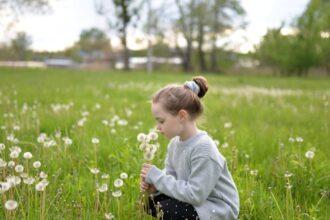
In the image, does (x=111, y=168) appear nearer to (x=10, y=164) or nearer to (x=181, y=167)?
(x=10, y=164)

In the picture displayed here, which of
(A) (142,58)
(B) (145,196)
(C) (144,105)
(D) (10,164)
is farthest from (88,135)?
(A) (142,58)

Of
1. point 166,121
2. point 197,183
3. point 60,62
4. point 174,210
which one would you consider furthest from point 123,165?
point 60,62

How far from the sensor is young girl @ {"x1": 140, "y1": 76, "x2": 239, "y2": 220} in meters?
2.66

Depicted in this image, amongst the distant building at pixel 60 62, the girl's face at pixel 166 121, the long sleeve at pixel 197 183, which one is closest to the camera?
the long sleeve at pixel 197 183

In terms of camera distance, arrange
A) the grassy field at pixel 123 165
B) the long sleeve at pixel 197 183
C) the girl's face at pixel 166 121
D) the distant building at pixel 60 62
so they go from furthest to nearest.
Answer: the distant building at pixel 60 62 < the grassy field at pixel 123 165 < the girl's face at pixel 166 121 < the long sleeve at pixel 197 183

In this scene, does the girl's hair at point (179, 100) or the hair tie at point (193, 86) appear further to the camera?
the hair tie at point (193, 86)

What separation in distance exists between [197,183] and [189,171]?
19 cm

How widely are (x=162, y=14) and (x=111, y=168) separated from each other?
1651 inches

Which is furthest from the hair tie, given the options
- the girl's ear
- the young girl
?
the girl's ear

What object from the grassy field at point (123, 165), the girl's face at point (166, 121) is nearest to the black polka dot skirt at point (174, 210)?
the grassy field at point (123, 165)

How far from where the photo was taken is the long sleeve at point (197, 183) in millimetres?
2645

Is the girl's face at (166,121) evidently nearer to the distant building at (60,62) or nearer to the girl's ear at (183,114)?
the girl's ear at (183,114)

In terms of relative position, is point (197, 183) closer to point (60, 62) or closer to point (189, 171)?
point (189, 171)

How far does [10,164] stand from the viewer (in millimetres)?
3232
